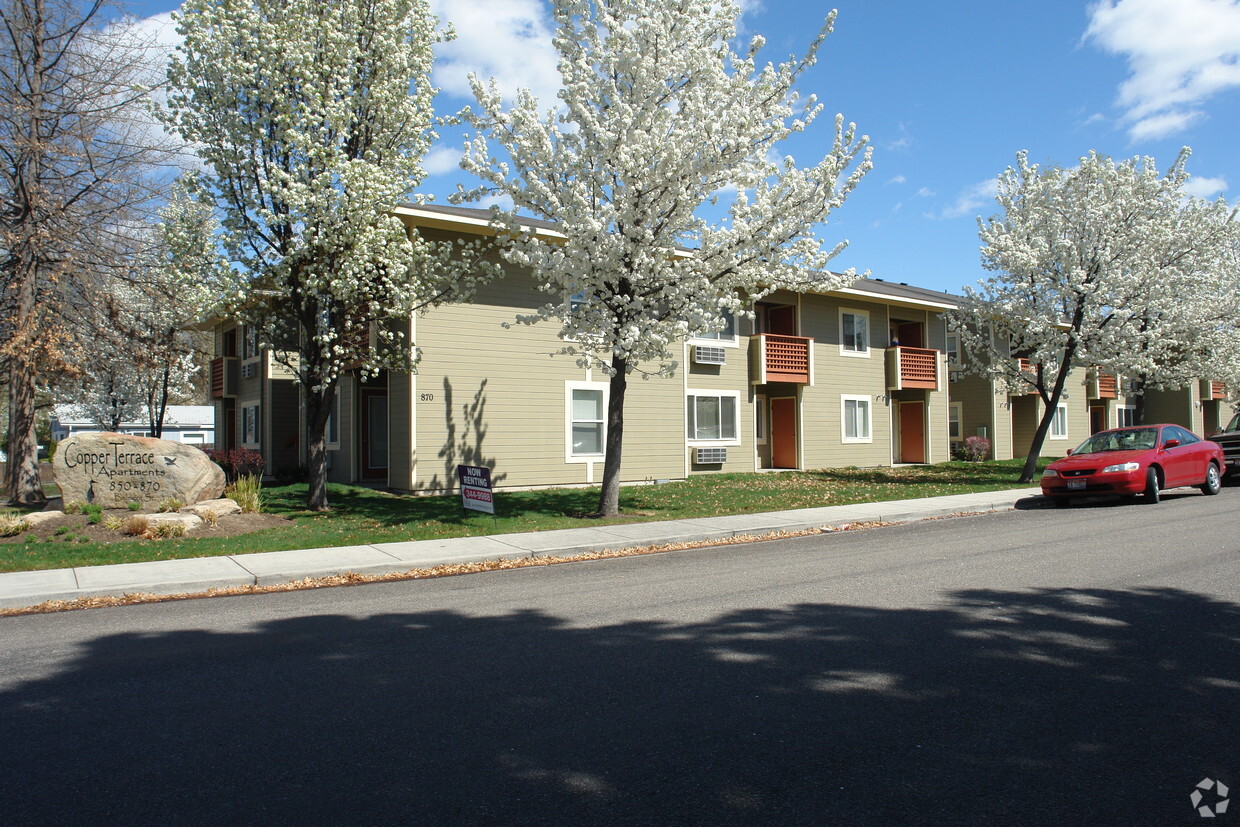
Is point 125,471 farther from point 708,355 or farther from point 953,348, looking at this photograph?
point 953,348

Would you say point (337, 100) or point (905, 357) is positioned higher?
point (337, 100)

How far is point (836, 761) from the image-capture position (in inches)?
160

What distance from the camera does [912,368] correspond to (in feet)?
100

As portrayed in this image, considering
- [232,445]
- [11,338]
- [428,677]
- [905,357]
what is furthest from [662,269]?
[232,445]

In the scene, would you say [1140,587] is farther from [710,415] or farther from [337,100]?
[710,415]

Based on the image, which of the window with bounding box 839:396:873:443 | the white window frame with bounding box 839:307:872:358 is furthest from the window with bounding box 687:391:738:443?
the white window frame with bounding box 839:307:872:358

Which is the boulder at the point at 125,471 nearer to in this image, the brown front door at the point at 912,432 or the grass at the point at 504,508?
the grass at the point at 504,508

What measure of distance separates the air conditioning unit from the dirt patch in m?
13.2

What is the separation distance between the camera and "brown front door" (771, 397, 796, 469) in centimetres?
2798

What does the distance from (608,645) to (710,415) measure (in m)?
19.4

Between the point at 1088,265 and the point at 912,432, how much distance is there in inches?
455

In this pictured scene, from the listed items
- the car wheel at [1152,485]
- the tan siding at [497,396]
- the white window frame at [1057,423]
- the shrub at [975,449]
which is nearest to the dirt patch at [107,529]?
the tan siding at [497,396]

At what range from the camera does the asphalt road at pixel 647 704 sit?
3.75 m

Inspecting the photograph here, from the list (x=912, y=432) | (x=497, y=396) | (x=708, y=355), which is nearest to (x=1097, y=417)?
(x=912, y=432)
